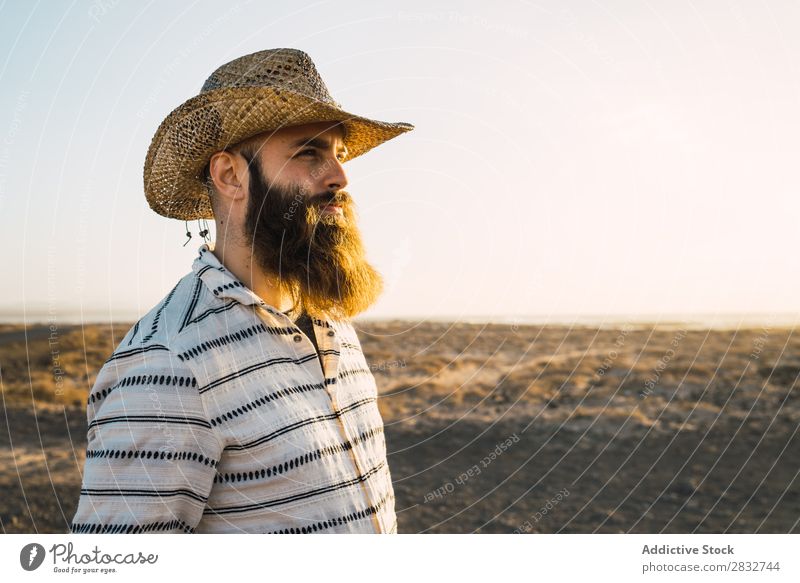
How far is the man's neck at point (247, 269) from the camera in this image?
8.59 ft

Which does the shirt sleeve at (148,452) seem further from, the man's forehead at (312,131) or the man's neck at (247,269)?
the man's forehead at (312,131)

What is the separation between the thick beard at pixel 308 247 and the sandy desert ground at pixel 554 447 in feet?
4.81

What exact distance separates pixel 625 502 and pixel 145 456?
7742 millimetres

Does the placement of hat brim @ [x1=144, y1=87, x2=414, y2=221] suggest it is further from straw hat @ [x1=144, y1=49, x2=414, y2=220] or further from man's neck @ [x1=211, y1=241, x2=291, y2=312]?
man's neck @ [x1=211, y1=241, x2=291, y2=312]

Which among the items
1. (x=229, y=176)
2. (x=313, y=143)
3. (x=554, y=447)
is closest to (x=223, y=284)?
(x=229, y=176)

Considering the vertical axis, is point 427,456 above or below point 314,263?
below

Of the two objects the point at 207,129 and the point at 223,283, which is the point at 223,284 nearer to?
the point at 223,283

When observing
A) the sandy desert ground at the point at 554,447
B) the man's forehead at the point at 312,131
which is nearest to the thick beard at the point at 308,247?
the man's forehead at the point at 312,131

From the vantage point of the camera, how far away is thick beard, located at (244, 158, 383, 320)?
2.67 metres

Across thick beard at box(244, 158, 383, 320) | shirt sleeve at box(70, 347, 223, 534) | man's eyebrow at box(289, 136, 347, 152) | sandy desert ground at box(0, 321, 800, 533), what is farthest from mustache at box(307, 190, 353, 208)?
sandy desert ground at box(0, 321, 800, 533)

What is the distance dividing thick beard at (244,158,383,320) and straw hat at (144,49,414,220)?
20 centimetres
